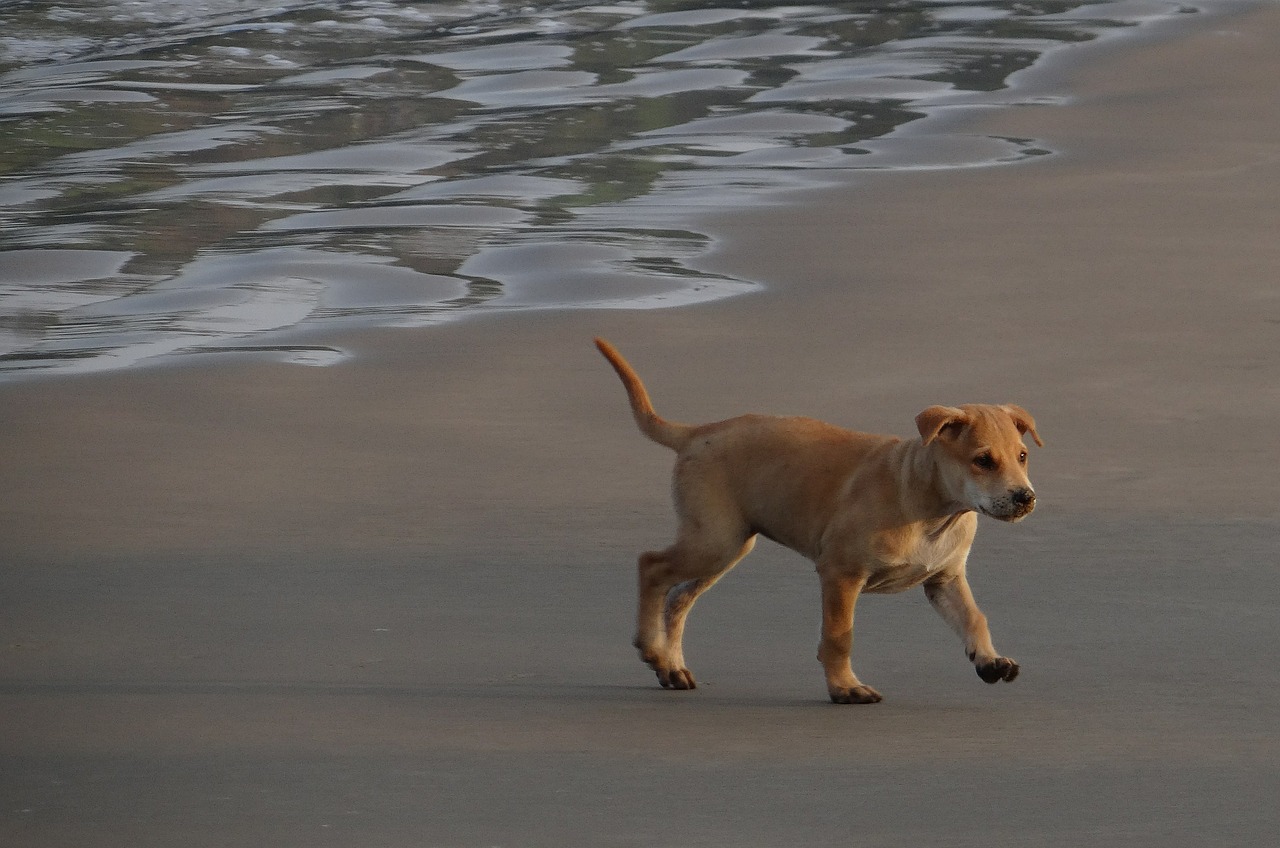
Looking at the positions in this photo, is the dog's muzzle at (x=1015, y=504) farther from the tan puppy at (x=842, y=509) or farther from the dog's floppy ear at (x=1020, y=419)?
the dog's floppy ear at (x=1020, y=419)

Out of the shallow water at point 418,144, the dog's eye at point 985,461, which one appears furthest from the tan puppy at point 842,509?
the shallow water at point 418,144

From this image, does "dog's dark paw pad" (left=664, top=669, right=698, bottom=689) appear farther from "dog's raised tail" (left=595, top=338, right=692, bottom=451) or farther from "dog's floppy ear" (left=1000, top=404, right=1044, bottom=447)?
"dog's floppy ear" (left=1000, top=404, right=1044, bottom=447)

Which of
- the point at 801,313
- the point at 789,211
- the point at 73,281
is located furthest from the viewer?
the point at 789,211

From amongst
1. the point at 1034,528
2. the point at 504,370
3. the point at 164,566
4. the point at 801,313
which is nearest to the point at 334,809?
the point at 164,566

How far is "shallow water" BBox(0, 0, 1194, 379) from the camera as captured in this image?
408 inches

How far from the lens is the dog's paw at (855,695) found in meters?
5.01

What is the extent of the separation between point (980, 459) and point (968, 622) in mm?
486

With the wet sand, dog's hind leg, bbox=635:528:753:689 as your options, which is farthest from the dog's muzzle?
dog's hind leg, bbox=635:528:753:689

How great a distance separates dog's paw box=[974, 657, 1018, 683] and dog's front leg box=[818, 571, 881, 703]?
0.86ft

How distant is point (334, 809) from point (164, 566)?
7.33ft

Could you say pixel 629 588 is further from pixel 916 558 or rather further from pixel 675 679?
pixel 916 558

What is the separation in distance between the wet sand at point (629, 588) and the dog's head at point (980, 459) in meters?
0.52

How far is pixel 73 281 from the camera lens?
35.4ft

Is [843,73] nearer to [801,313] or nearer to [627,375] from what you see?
[801,313]
